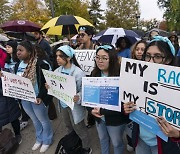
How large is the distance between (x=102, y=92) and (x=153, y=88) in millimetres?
711

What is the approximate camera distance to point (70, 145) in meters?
3.12

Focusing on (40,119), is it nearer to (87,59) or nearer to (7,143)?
(7,143)

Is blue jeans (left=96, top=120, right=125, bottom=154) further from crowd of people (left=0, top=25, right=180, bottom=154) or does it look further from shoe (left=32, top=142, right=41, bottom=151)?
shoe (left=32, top=142, right=41, bottom=151)

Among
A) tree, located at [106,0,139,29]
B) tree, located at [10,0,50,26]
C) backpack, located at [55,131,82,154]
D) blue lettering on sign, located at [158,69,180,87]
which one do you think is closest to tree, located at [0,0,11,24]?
tree, located at [10,0,50,26]

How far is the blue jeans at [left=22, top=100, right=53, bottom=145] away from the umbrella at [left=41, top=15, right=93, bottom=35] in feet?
8.57

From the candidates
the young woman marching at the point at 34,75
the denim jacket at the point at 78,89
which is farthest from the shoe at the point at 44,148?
the denim jacket at the point at 78,89

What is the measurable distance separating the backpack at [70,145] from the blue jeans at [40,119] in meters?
0.47

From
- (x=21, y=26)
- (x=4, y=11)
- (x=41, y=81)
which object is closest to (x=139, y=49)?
(x=41, y=81)

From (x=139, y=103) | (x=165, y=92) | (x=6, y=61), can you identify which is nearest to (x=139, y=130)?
(x=139, y=103)

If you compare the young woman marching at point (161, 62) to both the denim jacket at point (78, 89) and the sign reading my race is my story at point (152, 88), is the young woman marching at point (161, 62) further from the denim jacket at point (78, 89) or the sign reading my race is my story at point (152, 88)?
the denim jacket at point (78, 89)

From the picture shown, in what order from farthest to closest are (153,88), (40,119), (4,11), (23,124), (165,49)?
(4,11) → (23,124) → (40,119) → (165,49) → (153,88)

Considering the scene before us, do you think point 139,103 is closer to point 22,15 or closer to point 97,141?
point 97,141

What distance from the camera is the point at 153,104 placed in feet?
5.74

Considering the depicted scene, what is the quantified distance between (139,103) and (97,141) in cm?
203
